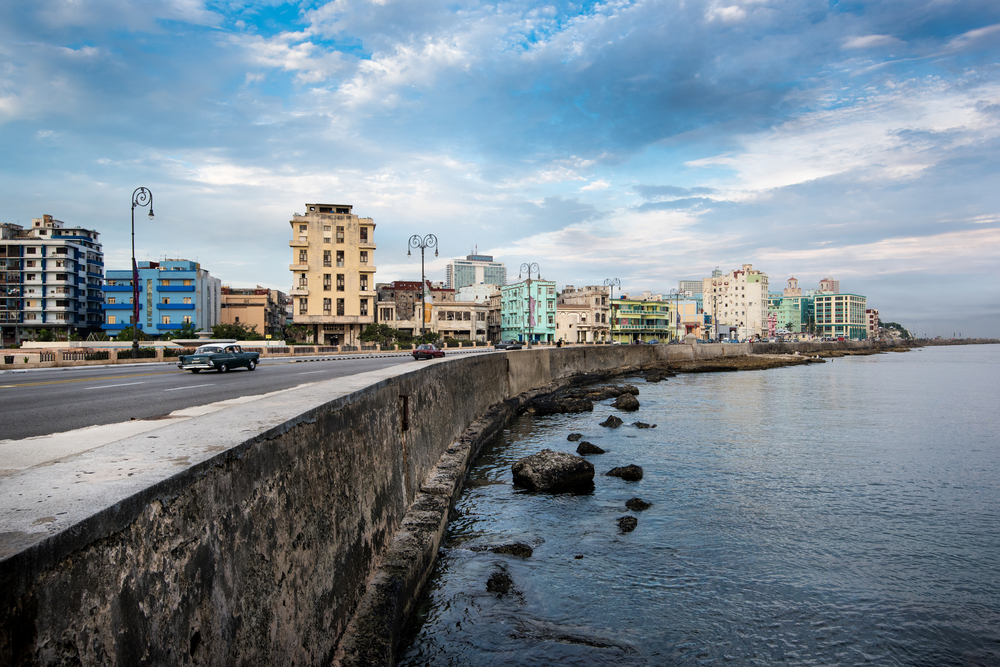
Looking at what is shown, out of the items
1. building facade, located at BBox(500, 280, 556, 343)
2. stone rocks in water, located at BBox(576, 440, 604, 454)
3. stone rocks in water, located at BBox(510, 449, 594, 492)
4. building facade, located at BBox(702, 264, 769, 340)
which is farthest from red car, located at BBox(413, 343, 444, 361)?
building facade, located at BBox(702, 264, 769, 340)

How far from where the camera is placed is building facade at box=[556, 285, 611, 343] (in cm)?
11125

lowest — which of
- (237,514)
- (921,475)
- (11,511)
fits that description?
(921,475)

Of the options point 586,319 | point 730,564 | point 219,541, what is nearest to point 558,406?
point 730,564

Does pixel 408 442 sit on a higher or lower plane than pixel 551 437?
higher

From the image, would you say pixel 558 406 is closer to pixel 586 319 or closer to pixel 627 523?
pixel 627 523

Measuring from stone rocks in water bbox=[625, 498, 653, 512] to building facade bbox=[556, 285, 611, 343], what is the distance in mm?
95846

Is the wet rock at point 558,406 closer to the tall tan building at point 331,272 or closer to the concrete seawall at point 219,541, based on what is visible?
the concrete seawall at point 219,541

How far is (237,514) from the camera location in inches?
120

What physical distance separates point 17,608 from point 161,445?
1598mm

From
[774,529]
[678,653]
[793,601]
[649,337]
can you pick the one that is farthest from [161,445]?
[649,337]

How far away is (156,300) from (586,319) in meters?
73.4

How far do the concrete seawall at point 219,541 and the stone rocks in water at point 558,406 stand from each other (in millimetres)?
17758

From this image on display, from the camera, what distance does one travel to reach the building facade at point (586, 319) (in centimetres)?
11125

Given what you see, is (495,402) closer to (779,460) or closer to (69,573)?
(779,460)
